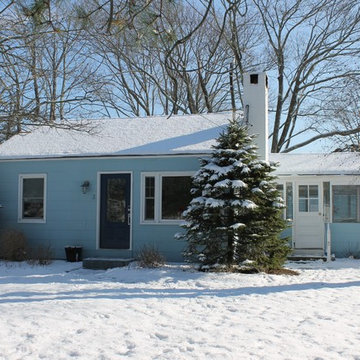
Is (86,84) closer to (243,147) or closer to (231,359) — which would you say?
(243,147)

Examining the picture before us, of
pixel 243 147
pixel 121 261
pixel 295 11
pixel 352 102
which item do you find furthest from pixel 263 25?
pixel 121 261

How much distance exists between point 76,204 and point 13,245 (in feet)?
6.10

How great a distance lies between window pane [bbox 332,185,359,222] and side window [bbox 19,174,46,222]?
8279 millimetres

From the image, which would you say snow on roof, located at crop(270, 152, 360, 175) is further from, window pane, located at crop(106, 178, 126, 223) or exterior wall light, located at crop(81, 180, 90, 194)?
exterior wall light, located at crop(81, 180, 90, 194)

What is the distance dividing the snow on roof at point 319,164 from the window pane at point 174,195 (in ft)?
10.9

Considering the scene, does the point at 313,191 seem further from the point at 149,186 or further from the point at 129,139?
the point at 129,139

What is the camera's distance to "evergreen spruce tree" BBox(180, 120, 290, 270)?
33.0 ft

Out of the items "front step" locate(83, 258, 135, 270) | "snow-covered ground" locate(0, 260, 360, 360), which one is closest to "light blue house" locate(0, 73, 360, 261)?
"front step" locate(83, 258, 135, 270)

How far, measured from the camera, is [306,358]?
4.79m

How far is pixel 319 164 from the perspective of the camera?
1459cm

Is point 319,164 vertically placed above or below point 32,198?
above

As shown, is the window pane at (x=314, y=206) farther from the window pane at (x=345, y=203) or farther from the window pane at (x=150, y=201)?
the window pane at (x=150, y=201)

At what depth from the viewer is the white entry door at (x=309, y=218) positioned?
13.8 m

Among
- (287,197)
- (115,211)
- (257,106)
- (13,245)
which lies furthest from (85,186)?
(287,197)
